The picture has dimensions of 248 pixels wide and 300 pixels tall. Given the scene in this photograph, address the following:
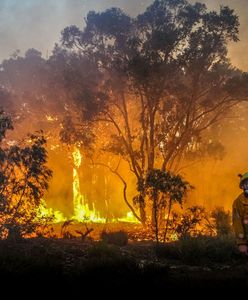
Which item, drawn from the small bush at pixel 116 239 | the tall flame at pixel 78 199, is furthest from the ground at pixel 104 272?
the tall flame at pixel 78 199

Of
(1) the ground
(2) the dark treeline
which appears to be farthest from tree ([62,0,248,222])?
(1) the ground

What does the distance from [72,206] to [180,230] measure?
61.8 feet

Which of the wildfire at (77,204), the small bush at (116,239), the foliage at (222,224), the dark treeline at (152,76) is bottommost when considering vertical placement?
the small bush at (116,239)

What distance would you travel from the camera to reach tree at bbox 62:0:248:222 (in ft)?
79.4

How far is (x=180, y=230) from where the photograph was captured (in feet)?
60.0

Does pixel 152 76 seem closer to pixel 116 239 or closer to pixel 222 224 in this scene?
pixel 222 224

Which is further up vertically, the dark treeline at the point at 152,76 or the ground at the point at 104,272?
the dark treeline at the point at 152,76

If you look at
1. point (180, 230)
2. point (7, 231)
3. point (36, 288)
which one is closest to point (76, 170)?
point (180, 230)

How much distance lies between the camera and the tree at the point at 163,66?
24203 millimetres

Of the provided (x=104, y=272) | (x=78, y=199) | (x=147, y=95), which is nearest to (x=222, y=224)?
(x=147, y=95)

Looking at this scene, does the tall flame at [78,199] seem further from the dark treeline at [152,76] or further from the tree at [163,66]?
the tree at [163,66]

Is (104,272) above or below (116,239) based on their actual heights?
below

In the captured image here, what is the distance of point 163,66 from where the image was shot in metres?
24.2

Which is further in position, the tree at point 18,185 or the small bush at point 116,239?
the small bush at point 116,239
